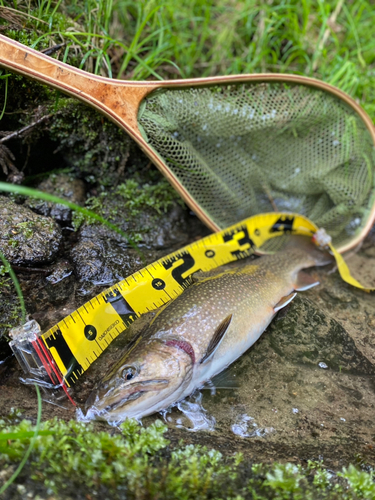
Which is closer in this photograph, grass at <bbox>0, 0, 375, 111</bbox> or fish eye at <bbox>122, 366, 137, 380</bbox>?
fish eye at <bbox>122, 366, 137, 380</bbox>

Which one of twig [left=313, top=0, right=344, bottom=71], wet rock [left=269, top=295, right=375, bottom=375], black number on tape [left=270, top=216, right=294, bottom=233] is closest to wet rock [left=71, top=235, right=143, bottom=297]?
wet rock [left=269, top=295, right=375, bottom=375]

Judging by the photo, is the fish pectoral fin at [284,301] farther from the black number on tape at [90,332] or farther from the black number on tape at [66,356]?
the black number on tape at [66,356]

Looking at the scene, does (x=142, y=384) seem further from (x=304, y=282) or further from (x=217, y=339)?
(x=304, y=282)

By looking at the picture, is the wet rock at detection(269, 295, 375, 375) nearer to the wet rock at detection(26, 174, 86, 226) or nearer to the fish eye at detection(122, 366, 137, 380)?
the fish eye at detection(122, 366, 137, 380)

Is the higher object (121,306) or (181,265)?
(181,265)

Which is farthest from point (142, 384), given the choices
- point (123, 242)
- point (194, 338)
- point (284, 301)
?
point (123, 242)

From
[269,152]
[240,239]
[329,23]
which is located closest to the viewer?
[240,239]

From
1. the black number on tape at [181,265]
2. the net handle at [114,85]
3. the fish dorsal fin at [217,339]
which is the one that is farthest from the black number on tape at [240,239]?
the fish dorsal fin at [217,339]
